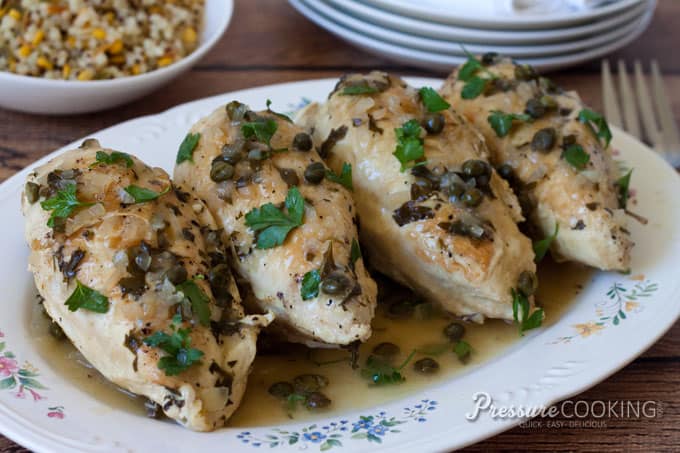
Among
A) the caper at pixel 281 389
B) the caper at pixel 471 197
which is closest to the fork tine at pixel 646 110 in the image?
the caper at pixel 471 197

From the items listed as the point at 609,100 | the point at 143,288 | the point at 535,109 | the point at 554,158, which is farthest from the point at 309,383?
the point at 609,100

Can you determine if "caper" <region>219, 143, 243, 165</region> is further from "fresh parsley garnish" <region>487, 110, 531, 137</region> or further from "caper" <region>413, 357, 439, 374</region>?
"fresh parsley garnish" <region>487, 110, 531, 137</region>

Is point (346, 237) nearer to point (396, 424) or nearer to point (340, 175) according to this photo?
point (340, 175)

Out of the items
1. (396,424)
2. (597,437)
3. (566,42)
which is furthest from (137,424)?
(566,42)

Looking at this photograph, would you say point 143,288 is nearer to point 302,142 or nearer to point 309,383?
point 309,383

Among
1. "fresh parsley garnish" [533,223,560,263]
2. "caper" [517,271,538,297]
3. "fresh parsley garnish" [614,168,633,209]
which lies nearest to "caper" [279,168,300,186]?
"caper" [517,271,538,297]
